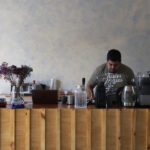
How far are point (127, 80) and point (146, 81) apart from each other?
0.91 meters

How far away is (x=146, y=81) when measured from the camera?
180 centimetres

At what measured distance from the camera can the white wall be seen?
419 centimetres

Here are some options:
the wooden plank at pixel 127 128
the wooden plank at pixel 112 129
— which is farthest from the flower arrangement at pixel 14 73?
the wooden plank at pixel 127 128

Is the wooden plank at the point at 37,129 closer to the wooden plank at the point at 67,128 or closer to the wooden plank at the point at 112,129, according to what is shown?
the wooden plank at the point at 67,128

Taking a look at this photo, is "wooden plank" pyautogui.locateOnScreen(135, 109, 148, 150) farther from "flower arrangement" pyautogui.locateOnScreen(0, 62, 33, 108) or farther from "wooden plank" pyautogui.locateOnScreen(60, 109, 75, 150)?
"flower arrangement" pyautogui.locateOnScreen(0, 62, 33, 108)

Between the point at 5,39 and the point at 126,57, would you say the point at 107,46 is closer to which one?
the point at 126,57

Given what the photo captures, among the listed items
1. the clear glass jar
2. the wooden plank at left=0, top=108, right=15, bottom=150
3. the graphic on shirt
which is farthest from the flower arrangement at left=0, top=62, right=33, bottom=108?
the graphic on shirt

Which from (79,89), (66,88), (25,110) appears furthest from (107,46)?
(25,110)

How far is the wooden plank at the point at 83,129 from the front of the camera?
5.42 ft

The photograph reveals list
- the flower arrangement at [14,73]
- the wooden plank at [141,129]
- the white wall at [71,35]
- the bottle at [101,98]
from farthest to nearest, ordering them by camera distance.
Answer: the white wall at [71,35]
the flower arrangement at [14,73]
the bottle at [101,98]
the wooden plank at [141,129]

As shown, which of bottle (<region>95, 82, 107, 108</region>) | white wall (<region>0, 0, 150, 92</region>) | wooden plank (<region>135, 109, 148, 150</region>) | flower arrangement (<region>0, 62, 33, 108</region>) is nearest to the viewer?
wooden plank (<region>135, 109, 148, 150</region>)

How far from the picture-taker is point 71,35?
14.3ft

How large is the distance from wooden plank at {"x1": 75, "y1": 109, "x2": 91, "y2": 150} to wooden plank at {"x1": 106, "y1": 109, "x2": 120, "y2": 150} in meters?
0.15

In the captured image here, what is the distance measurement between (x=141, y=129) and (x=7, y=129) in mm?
1110
